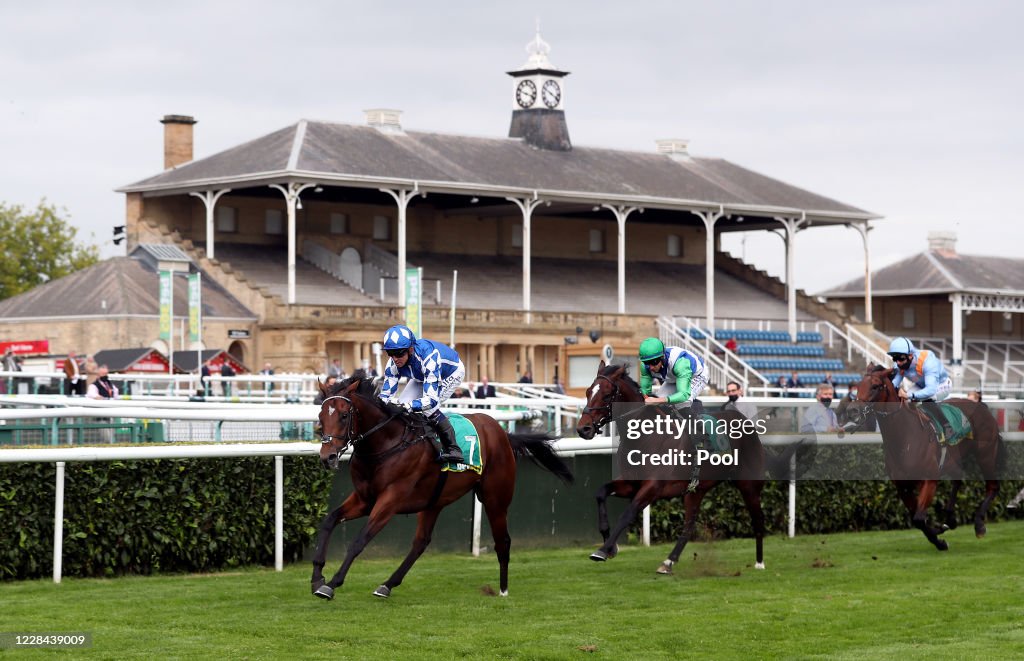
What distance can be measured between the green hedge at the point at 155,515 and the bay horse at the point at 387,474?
146 cm

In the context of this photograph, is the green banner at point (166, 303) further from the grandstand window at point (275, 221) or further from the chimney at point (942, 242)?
the chimney at point (942, 242)

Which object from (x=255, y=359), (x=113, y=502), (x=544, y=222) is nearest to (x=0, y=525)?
(x=113, y=502)

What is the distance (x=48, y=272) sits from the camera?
2047 inches

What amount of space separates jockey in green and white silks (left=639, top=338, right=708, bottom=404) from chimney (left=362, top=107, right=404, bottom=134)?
31.5 metres

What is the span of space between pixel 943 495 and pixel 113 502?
7.87m

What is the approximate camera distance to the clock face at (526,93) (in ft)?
155

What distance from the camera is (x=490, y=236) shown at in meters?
45.5

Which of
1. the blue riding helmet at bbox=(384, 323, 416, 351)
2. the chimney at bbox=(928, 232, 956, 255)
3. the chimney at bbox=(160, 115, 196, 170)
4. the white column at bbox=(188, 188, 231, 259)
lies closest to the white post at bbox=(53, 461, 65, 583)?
the blue riding helmet at bbox=(384, 323, 416, 351)

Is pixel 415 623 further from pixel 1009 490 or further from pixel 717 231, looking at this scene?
pixel 717 231

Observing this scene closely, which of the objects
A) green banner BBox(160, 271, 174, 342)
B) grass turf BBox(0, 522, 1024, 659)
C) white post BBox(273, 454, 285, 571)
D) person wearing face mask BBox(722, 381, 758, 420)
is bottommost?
grass turf BBox(0, 522, 1024, 659)

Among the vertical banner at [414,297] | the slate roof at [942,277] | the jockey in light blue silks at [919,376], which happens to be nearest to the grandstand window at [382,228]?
the vertical banner at [414,297]

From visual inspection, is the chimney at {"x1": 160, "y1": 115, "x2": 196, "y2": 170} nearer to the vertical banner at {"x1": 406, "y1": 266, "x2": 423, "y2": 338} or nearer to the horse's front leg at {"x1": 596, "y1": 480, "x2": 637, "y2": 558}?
the vertical banner at {"x1": 406, "y1": 266, "x2": 423, "y2": 338}

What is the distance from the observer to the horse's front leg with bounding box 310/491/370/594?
9.26 meters

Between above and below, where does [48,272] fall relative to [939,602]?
above
